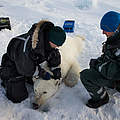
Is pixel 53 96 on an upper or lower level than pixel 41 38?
lower

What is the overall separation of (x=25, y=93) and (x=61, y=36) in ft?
2.43

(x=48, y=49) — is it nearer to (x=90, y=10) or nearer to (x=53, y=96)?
(x=53, y=96)

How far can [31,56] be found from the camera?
78.8 inches

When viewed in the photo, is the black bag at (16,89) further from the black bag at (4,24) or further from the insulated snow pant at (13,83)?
the black bag at (4,24)

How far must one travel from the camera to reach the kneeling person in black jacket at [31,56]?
195cm

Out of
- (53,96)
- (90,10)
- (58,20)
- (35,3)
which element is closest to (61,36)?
(53,96)

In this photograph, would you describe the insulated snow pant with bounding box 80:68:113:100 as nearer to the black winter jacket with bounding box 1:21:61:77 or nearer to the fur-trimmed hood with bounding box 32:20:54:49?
the black winter jacket with bounding box 1:21:61:77

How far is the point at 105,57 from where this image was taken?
6.40 feet

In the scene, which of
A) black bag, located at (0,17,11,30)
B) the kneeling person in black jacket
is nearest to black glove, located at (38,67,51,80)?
the kneeling person in black jacket

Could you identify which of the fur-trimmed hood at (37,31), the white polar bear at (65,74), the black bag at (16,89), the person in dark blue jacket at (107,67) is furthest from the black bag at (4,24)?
the person in dark blue jacket at (107,67)

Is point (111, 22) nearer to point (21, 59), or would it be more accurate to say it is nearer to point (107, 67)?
point (107, 67)

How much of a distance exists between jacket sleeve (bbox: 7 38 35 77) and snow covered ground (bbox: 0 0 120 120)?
1.12 feet

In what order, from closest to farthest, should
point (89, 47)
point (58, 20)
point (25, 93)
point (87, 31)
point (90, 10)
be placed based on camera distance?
point (25, 93) → point (89, 47) → point (87, 31) → point (58, 20) → point (90, 10)

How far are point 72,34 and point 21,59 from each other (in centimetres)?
194
